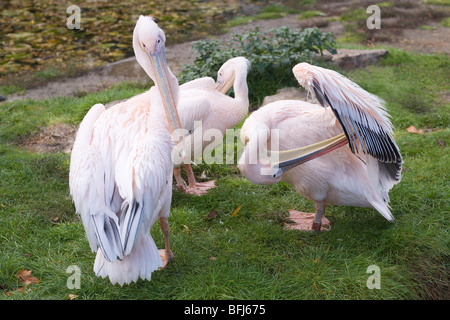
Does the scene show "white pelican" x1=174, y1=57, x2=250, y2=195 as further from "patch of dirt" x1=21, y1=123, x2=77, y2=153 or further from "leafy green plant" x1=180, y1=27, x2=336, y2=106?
"patch of dirt" x1=21, y1=123, x2=77, y2=153

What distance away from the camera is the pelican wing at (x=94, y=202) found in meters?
2.80

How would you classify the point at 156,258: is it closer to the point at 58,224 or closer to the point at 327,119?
the point at 58,224

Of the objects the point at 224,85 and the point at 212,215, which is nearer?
the point at 212,215

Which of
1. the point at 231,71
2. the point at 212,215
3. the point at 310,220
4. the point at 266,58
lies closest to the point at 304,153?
the point at 310,220

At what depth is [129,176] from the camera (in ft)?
9.51

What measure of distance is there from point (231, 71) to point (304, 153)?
1687 mm

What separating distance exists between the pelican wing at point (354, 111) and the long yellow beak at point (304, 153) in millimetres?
124

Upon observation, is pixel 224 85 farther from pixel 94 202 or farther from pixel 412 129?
pixel 94 202

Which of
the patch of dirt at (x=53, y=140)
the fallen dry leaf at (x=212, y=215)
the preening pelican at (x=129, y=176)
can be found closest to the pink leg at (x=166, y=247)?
the preening pelican at (x=129, y=176)

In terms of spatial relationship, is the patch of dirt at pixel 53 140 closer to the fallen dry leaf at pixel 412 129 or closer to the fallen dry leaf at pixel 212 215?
the fallen dry leaf at pixel 212 215

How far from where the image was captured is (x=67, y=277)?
10.7 ft

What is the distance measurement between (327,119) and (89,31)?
25.3ft

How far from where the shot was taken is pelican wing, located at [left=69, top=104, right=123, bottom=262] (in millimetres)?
2805
